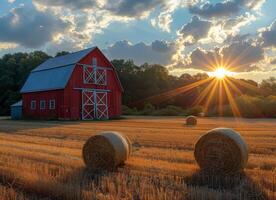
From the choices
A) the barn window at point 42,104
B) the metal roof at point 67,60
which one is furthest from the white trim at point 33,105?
the metal roof at point 67,60

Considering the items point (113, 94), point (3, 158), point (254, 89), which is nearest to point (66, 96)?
point (113, 94)

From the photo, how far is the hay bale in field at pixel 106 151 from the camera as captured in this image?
32.1 feet

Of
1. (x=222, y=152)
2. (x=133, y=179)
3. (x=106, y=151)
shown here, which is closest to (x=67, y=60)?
(x=106, y=151)

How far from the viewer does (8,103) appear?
62.2m

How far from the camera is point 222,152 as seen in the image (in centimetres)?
904

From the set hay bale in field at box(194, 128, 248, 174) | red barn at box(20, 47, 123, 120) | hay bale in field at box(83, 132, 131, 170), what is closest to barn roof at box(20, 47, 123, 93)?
red barn at box(20, 47, 123, 120)

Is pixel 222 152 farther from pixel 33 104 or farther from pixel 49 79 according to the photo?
pixel 33 104

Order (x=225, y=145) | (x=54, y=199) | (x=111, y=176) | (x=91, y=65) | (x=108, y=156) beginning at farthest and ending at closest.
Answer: (x=91, y=65), (x=108, y=156), (x=225, y=145), (x=111, y=176), (x=54, y=199)

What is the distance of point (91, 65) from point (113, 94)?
160 inches

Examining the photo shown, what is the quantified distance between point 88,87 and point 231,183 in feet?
101

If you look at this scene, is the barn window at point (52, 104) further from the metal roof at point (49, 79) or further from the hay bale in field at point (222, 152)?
the hay bale in field at point (222, 152)

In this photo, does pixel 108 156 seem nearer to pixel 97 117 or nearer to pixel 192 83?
pixel 97 117

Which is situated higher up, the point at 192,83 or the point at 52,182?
the point at 192,83

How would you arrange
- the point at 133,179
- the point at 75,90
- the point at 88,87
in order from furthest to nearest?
1. the point at 88,87
2. the point at 75,90
3. the point at 133,179
